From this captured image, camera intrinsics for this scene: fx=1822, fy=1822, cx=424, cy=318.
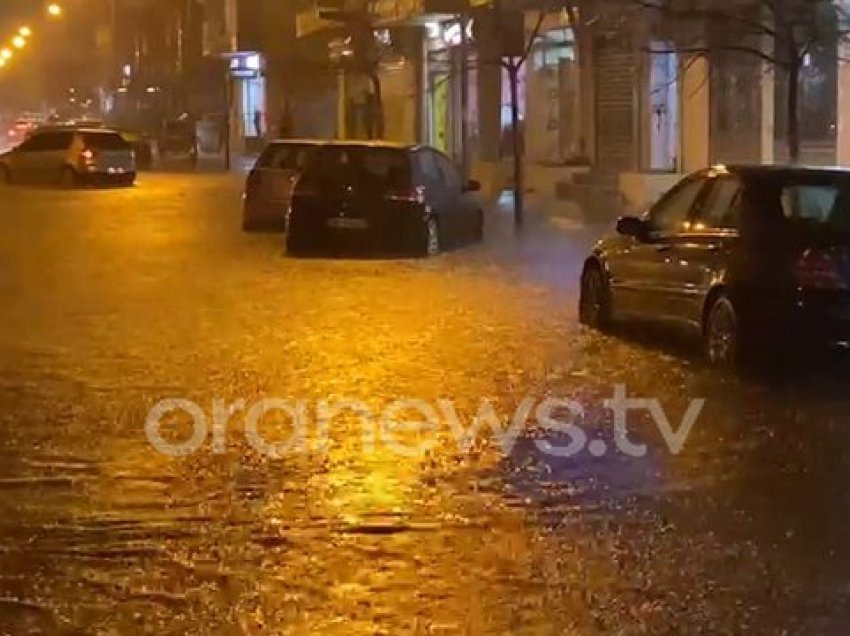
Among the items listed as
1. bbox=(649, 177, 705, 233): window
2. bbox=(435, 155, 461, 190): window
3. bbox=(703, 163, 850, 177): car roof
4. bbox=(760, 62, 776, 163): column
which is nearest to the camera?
bbox=(703, 163, 850, 177): car roof

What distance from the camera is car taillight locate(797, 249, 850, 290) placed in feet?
41.9

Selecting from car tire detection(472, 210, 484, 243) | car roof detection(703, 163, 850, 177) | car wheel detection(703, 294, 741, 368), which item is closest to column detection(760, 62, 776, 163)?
car tire detection(472, 210, 484, 243)

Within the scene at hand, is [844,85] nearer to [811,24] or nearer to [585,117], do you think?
[811,24]

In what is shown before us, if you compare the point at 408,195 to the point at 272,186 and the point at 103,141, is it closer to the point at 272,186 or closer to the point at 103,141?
the point at 272,186

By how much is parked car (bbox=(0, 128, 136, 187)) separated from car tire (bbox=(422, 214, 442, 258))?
22912 mm

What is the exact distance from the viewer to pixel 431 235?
24.5 meters

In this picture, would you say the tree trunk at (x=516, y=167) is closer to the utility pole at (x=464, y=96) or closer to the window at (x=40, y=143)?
the utility pole at (x=464, y=96)

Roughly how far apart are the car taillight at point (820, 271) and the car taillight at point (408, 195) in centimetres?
1197

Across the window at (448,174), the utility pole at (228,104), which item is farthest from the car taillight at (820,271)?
the utility pole at (228,104)

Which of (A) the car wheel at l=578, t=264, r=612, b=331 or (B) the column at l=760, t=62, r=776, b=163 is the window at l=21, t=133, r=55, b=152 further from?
(A) the car wheel at l=578, t=264, r=612, b=331

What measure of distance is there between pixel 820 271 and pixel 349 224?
12.1 metres

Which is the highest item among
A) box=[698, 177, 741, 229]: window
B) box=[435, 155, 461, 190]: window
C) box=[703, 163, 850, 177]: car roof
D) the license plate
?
box=[703, 163, 850, 177]: car roof

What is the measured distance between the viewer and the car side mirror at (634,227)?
14562mm

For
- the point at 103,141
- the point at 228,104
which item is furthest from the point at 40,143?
the point at 228,104
